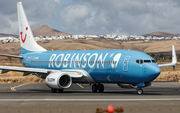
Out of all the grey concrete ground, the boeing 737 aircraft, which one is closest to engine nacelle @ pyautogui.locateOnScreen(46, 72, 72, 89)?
the boeing 737 aircraft

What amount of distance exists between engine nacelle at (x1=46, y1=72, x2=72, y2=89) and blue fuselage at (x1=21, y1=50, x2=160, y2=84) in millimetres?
2456

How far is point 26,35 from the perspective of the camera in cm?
4603

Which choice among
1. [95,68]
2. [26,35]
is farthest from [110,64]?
[26,35]

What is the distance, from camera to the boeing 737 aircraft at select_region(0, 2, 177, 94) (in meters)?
30.2

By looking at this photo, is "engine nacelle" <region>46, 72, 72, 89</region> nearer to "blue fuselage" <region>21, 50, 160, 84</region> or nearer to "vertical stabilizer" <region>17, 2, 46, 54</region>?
"blue fuselage" <region>21, 50, 160, 84</region>

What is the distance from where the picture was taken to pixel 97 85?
36375 millimetres

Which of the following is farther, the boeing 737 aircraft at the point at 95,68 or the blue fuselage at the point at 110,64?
the boeing 737 aircraft at the point at 95,68

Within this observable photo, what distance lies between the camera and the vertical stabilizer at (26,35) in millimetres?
45688

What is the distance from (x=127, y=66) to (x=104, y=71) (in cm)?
314

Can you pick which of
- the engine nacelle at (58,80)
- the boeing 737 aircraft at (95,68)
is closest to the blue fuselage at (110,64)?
the boeing 737 aircraft at (95,68)

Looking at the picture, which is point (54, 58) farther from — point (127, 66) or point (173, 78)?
point (173, 78)
